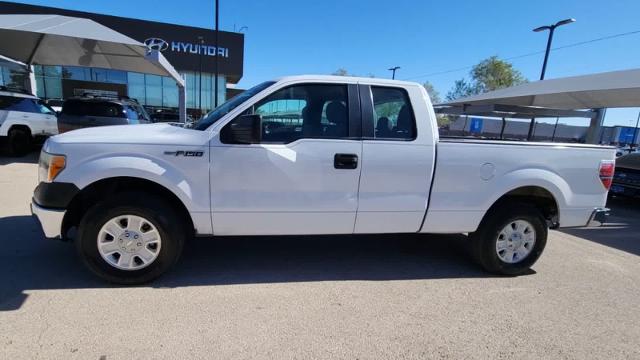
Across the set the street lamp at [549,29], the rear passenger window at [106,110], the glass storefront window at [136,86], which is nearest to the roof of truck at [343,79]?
the rear passenger window at [106,110]

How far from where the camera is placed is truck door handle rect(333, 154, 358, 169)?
333 cm

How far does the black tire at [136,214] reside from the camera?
3.08m

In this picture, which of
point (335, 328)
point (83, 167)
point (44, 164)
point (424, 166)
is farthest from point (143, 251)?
point (424, 166)

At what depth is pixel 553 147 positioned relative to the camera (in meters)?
3.83

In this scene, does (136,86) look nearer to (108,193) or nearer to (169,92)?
(169,92)

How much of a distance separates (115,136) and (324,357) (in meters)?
2.51

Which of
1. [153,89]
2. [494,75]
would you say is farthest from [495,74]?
[153,89]

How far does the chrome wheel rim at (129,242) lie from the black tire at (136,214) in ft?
0.10

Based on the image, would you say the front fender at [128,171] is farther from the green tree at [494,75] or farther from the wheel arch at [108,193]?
the green tree at [494,75]

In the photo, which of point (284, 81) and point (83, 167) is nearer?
point (83, 167)

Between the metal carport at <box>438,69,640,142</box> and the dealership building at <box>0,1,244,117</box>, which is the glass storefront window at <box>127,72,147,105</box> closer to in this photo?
the dealership building at <box>0,1,244,117</box>

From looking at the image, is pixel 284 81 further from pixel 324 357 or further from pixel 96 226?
pixel 324 357

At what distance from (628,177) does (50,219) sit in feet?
39.0

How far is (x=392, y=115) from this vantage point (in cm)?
362
